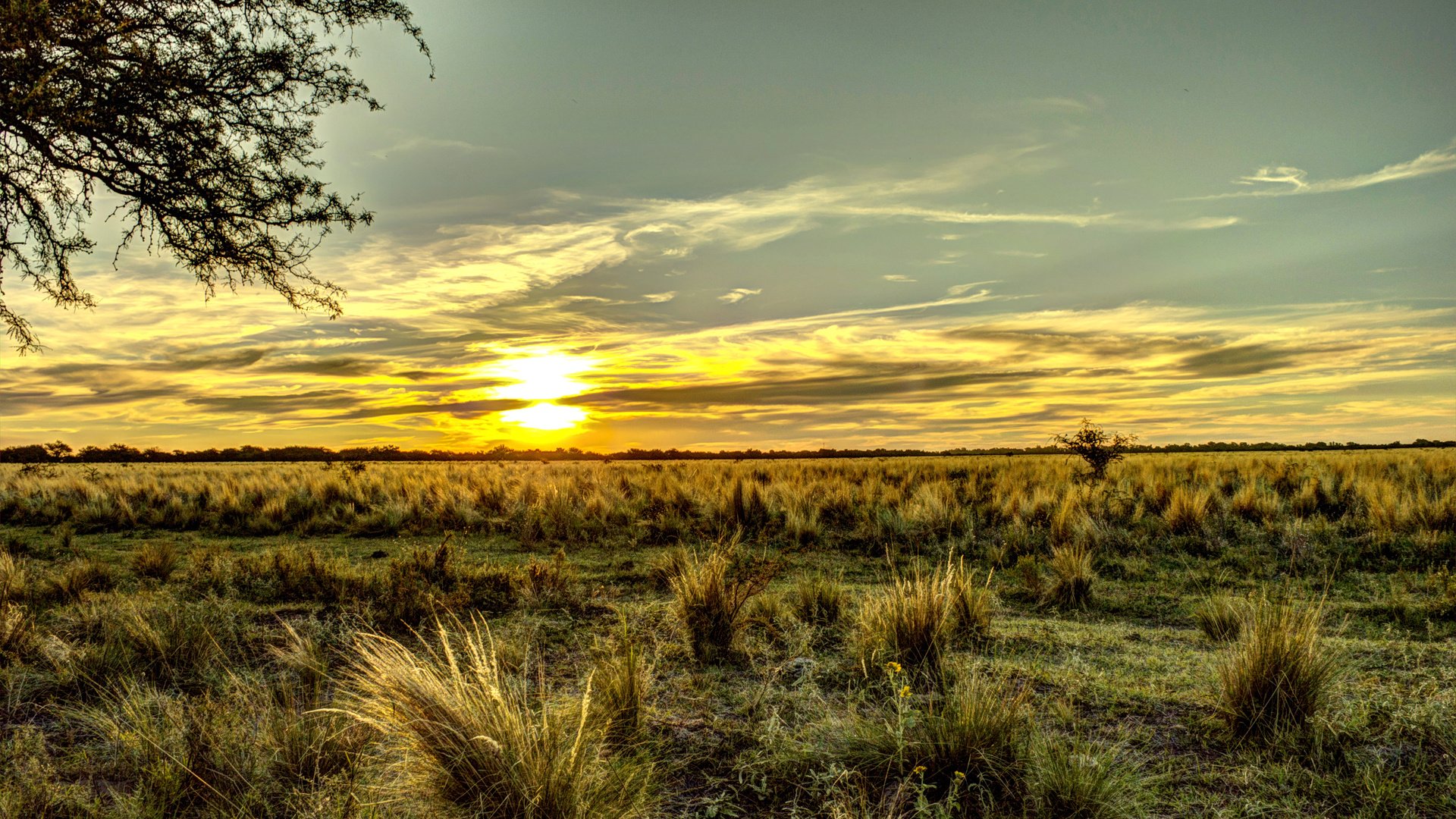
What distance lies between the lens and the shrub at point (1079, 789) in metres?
3.26

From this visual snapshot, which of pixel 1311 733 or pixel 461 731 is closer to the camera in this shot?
pixel 461 731

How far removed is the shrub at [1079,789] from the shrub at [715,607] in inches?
107

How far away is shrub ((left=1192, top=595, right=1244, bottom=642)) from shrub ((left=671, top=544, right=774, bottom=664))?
395 centimetres

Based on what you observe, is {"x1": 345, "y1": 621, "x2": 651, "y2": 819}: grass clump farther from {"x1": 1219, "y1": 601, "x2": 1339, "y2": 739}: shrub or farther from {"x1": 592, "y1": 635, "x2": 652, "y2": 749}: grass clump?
{"x1": 1219, "y1": 601, "x2": 1339, "y2": 739}: shrub

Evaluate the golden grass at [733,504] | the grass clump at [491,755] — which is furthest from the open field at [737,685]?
the golden grass at [733,504]

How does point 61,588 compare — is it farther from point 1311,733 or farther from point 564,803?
point 1311,733

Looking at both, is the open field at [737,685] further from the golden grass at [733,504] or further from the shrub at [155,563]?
the golden grass at [733,504]

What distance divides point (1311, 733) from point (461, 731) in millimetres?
4435

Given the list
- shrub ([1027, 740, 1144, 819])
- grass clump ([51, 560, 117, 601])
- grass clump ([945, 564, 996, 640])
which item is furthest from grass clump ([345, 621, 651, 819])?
grass clump ([51, 560, 117, 601])

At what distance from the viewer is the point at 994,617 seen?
24.3ft

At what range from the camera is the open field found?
11.2ft

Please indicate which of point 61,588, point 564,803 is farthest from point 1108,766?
point 61,588

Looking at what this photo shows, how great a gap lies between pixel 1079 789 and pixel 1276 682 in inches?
72.7

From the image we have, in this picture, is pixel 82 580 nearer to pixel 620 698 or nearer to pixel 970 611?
pixel 620 698
